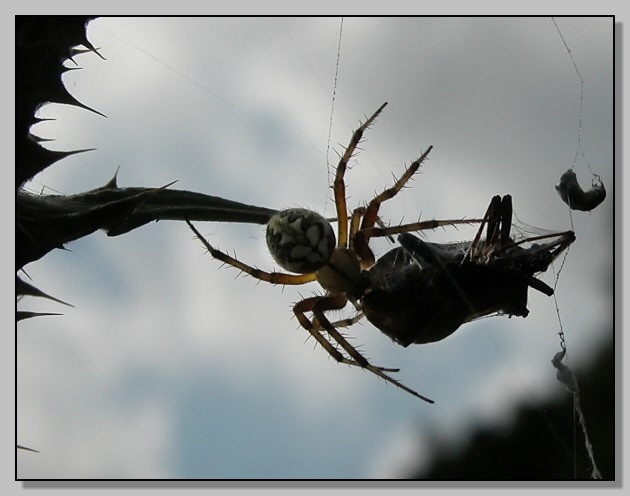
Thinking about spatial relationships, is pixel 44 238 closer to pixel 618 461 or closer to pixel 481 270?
pixel 481 270

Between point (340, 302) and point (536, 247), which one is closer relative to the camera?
point (536, 247)

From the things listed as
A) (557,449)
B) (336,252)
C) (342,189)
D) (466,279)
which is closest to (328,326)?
(336,252)

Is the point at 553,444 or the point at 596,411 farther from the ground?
the point at 596,411

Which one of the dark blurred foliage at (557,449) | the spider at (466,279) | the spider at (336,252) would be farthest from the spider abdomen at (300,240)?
the dark blurred foliage at (557,449)

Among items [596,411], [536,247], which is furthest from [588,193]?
[596,411]

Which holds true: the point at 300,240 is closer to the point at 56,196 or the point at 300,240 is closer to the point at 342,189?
the point at 342,189

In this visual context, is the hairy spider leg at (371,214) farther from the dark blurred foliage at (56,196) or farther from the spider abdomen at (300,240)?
the dark blurred foliage at (56,196)
